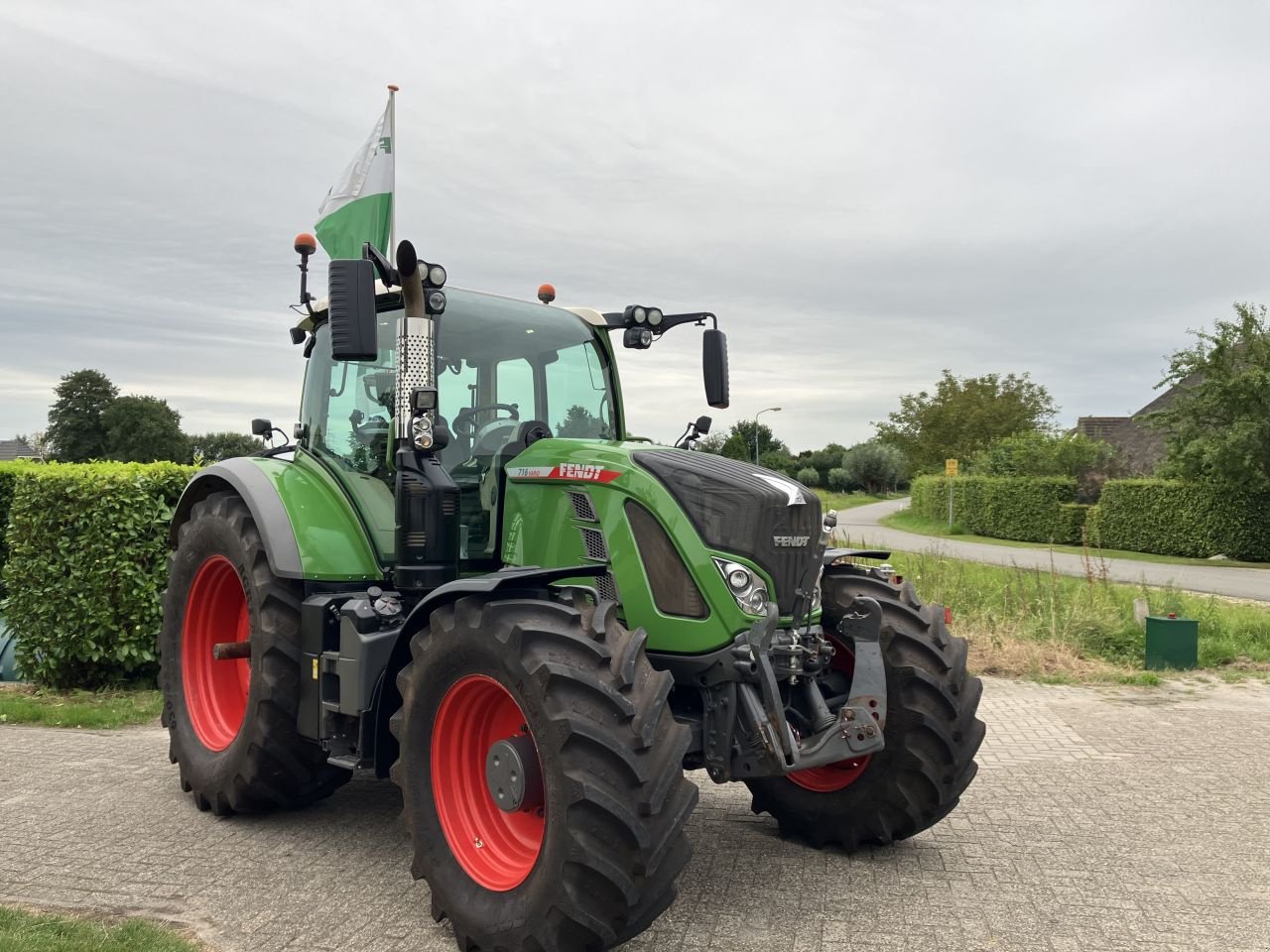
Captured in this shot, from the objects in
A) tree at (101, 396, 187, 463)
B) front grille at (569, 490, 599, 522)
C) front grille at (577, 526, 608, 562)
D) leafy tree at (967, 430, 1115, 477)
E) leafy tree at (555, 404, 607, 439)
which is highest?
tree at (101, 396, 187, 463)

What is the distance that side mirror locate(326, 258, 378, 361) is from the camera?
4.15 m

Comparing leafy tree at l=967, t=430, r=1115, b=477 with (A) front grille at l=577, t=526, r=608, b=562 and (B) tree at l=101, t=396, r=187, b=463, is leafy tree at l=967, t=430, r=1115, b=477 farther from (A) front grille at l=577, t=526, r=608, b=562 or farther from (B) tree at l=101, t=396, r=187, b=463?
(B) tree at l=101, t=396, r=187, b=463

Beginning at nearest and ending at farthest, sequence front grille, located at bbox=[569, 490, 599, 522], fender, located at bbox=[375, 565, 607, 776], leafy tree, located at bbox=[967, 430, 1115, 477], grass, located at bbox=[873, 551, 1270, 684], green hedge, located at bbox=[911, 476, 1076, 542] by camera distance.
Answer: fender, located at bbox=[375, 565, 607, 776] < front grille, located at bbox=[569, 490, 599, 522] < grass, located at bbox=[873, 551, 1270, 684] < green hedge, located at bbox=[911, 476, 1076, 542] < leafy tree, located at bbox=[967, 430, 1115, 477]

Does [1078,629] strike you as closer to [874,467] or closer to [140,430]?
[140,430]

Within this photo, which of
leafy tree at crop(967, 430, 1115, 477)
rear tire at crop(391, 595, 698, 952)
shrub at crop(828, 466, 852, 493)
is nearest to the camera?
rear tire at crop(391, 595, 698, 952)

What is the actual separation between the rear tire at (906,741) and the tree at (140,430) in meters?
65.3

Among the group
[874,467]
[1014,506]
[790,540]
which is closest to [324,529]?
[790,540]

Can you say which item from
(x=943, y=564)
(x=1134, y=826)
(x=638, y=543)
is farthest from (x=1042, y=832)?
(x=943, y=564)

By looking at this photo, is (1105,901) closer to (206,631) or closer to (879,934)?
(879,934)

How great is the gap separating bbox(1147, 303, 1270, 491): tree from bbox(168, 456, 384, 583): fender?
2289 centimetres

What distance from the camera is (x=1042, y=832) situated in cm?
519

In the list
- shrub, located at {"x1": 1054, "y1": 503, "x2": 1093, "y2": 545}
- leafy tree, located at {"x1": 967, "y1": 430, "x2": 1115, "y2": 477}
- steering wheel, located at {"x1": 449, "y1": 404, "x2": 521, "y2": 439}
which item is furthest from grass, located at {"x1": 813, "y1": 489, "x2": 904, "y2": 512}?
steering wheel, located at {"x1": 449, "y1": 404, "x2": 521, "y2": 439}

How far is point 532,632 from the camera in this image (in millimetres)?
3590

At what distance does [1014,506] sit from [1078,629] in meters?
23.7
